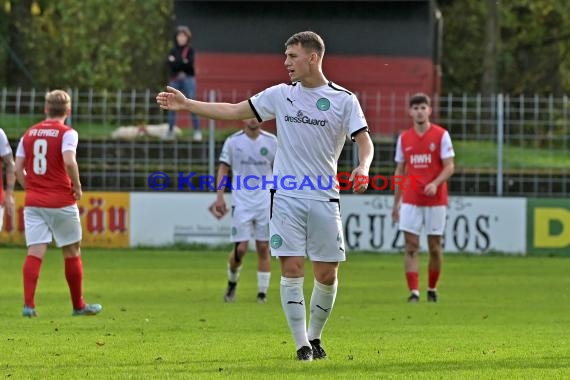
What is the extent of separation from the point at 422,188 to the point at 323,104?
6830 millimetres

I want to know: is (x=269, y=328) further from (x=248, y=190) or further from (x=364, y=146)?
(x=248, y=190)

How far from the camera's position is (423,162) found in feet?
56.0

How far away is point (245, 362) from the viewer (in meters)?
10.2

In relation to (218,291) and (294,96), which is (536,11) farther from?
(294,96)

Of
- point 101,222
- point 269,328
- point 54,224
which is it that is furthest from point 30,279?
point 101,222

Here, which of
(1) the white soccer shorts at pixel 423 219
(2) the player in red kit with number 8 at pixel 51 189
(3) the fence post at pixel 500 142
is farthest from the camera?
(3) the fence post at pixel 500 142

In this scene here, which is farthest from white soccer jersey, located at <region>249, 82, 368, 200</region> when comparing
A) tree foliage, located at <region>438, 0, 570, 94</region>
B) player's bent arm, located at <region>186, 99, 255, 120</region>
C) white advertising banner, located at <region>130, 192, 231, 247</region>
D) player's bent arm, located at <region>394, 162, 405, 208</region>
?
tree foliage, located at <region>438, 0, 570, 94</region>

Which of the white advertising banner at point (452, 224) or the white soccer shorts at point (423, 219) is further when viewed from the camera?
the white advertising banner at point (452, 224)

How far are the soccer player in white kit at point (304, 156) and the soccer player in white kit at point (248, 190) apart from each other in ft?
21.8

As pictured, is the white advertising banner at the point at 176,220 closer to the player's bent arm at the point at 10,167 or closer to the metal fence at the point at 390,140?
the metal fence at the point at 390,140

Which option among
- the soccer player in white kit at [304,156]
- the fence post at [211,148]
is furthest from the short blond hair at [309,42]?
the fence post at [211,148]

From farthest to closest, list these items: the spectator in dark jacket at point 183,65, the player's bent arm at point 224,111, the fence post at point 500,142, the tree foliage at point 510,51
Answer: the tree foliage at point 510,51
the spectator in dark jacket at point 183,65
the fence post at point 500,142
the player's bent arm at point 224,111

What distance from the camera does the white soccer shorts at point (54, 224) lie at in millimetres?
14398

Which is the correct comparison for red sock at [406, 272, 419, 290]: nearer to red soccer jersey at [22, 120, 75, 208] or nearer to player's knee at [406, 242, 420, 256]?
player's knee at [406, 242, 420, 256]
